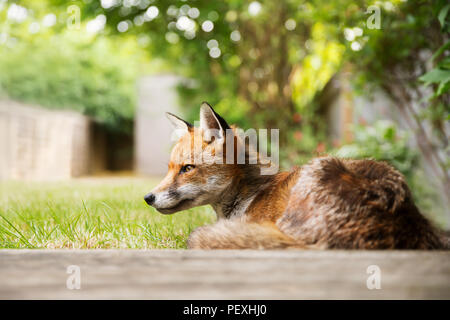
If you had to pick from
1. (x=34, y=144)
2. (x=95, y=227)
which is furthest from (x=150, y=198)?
(x=34, y=144)

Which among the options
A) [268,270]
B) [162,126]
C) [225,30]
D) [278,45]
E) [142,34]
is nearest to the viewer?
[268,270]

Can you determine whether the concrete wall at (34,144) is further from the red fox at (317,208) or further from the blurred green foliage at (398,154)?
the red fox at (317,208)

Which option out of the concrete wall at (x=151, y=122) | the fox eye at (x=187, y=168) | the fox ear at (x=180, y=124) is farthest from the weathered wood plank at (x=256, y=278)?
the concrete wall at (x=151, y=122)

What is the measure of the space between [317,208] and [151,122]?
9673 millimetres

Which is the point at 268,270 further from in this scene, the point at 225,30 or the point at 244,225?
the point at 225,30

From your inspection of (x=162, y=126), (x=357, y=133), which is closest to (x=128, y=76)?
(x=162, y=126)

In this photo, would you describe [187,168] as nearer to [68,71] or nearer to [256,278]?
[256,278]

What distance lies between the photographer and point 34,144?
24.5 feet

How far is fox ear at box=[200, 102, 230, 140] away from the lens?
1.86 m

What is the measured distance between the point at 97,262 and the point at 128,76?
1011 centimetres

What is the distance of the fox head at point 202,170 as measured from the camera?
1880mm

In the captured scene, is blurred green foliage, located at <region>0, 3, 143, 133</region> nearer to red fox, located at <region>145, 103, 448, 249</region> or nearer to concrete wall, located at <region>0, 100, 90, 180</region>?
concrete wall, located at <region>0, 100, 90, 180</region>

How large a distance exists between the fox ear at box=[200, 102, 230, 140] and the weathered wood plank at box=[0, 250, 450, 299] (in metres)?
0.73
